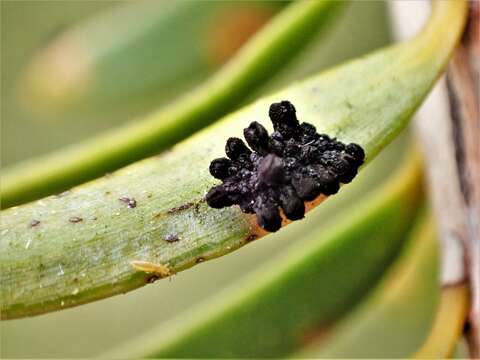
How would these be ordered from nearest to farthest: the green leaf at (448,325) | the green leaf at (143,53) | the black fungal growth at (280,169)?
the black fungal growth at (280,169) → the green leaf at (448,325) → the green leaf at (143,53)

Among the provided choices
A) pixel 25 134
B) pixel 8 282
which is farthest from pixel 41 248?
pixel 25 134

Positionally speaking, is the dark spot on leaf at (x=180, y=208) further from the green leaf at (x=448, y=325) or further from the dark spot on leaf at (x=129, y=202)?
the green leaf at (x=448, y=325)

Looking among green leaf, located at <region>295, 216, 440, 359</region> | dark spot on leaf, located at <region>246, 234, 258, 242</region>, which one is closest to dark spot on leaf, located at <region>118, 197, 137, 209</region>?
dark spot on leaf, located at <region>246, 234, 258, 242</region>

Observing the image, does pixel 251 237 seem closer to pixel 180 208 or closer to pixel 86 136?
pixel 180 208

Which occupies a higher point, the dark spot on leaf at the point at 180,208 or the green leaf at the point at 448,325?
the dark spot on leaf at the point at 180,208

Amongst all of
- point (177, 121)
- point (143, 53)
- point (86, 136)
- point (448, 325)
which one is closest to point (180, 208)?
point (177, 121)

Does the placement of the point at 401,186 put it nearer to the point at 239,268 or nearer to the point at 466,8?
the point at 466,8

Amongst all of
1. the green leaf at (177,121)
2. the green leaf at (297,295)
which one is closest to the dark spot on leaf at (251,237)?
the green leaf at (177,121)
